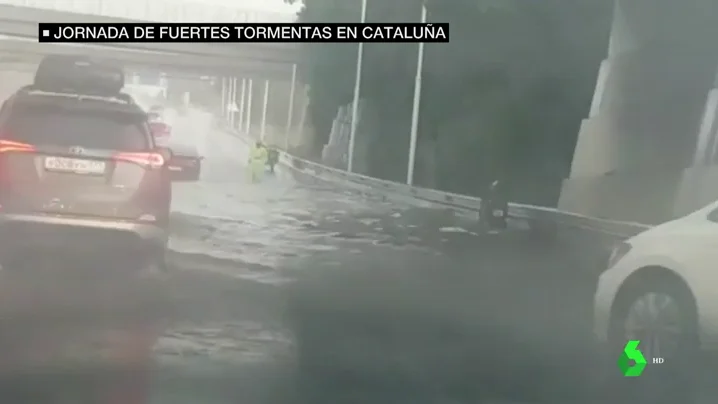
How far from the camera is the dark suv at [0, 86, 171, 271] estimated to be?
9.37ft

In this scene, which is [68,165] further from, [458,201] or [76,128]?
[458,201]

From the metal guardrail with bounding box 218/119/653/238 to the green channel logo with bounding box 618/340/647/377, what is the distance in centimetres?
38

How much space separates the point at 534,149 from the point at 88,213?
1577 mm

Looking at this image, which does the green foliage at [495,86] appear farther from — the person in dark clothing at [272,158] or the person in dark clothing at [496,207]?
the person in dark clothing at [272,158]

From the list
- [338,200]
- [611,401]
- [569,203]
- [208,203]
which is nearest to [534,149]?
[569,203]

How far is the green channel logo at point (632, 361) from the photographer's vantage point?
3021 mm

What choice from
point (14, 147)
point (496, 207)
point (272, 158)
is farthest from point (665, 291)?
point (14, 147)

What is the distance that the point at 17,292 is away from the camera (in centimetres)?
290

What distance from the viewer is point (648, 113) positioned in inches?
125

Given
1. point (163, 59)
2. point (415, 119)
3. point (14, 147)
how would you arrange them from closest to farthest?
point (14, 147), point (163, 59), point (415, 119)

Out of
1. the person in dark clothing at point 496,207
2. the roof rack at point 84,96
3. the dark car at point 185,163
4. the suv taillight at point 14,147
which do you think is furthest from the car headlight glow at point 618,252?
the suv taillight at point 14,147

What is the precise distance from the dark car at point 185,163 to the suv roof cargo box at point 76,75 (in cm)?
29

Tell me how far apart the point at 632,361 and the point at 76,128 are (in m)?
2.05

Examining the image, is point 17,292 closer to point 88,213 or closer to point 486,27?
point 88,213
